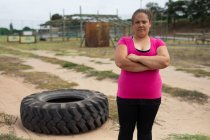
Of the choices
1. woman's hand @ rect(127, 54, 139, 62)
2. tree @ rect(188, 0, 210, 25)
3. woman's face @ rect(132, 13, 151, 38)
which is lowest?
woman's hand @ rect(127, 54, 139, 62)

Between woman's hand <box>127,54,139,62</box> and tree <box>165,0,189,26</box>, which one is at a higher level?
tree <box>165,0,189,26</box>

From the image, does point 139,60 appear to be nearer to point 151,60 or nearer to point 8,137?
point 151,60

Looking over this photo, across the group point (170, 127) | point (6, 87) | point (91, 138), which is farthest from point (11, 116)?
point (6, 87)

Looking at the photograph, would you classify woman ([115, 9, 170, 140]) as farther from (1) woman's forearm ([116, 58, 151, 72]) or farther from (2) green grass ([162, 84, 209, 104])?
(2) green grass ([162, 84, 209, 104])

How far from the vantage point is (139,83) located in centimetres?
335

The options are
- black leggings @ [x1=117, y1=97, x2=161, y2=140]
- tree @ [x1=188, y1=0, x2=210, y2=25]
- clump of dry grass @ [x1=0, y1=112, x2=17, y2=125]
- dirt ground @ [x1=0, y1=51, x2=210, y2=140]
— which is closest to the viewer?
black leggings @ [x1=117, y1=97, x2=161, y2=140]

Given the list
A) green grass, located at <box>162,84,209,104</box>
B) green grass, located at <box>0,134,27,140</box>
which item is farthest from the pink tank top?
green grass, located at <box>162,84,209,104</box>

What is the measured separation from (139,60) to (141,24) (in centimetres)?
32

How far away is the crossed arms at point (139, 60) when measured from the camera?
3.31 meters

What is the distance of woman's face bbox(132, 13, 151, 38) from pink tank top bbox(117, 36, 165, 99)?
93mm

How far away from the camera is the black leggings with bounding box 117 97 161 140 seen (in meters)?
3.42

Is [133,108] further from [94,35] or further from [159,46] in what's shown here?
[94,35]

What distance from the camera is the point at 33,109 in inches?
203

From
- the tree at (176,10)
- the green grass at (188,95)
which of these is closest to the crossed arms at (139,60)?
the green grass at (188,95)
